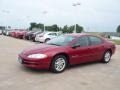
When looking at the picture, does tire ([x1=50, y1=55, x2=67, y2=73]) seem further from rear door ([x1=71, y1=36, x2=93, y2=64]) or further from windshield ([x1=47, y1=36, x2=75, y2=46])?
windshield ([x1=47, y1=36, x2=75, y2=46])

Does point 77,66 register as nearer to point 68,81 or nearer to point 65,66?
point 65,66

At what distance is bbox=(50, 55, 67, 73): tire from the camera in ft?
25.8

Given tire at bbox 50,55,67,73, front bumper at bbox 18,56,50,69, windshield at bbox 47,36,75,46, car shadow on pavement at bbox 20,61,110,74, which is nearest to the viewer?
front bumper at bbox 18,56,50,69

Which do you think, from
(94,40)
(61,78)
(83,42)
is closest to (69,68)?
(83,42)

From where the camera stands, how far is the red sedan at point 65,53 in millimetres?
7668

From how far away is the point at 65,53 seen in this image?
8195 millimetres

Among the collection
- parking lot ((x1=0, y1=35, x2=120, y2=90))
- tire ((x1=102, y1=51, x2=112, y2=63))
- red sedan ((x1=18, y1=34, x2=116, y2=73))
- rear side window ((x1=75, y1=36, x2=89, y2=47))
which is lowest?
parking lot ((x1=0, y1=35, x2=120, y2=90))

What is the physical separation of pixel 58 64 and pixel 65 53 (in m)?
0.50

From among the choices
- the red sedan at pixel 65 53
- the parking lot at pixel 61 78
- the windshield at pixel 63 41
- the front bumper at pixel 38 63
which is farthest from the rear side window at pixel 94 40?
the front bumper at pixel 38 63

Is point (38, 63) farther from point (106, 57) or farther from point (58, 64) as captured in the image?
point (106, 57)

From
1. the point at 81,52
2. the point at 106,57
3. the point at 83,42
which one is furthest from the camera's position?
the point at 106,57

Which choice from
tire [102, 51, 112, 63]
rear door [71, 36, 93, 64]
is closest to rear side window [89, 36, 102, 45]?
rear door [71, 36, 93, 64]

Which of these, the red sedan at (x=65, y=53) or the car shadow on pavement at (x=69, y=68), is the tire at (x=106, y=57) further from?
the car shadow on pavement at (x=69, y=68)

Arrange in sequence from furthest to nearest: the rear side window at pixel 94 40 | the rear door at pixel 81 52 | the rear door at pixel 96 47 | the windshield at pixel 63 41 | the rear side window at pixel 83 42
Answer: the rear side window at pixel 94 40
the rear door at pixel 96 47
the rear side window at pixel 83 42
the windshield at pixel 63 41
the rear door at pixel 81 52
